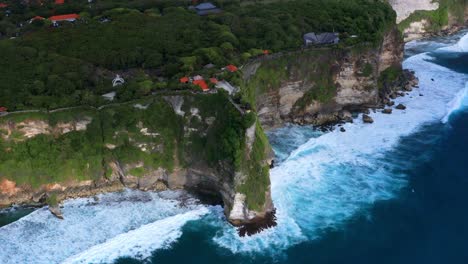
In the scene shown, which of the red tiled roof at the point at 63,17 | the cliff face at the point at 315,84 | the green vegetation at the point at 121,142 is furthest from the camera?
the red tiled roof at the point at 63,17

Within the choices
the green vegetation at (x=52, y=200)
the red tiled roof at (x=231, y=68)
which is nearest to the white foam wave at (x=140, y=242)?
the green vegetation at (x=52, y=200)

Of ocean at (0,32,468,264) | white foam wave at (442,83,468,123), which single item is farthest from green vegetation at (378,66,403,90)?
ocean at (0,32,468,264)

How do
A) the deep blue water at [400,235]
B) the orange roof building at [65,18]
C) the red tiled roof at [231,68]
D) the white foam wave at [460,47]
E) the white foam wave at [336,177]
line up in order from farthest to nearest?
the white foam wave at [460,47] < the orange roof building at [65,18] < the red tiled roof at [231,68] < the white foam wave at [336,177] < the deep blue water at [400,235]

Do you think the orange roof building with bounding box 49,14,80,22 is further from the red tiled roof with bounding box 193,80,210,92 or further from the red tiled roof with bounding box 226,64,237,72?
the red tiled roof with bounding box 193,80,210,92

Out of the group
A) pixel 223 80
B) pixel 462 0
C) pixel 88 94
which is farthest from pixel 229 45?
pixel 462 0

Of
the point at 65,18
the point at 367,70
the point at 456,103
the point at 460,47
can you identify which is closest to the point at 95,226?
the point at 65,18

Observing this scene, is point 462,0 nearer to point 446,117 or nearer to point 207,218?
point 446,117

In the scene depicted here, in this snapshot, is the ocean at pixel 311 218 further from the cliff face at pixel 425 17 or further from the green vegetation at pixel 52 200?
the cliff face at pixel 425 17
